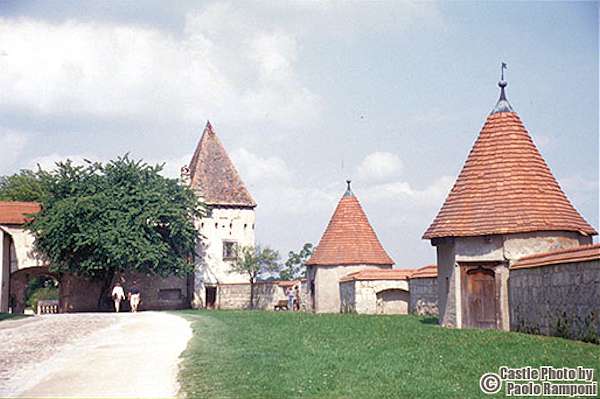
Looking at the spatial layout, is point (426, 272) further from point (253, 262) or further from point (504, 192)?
point (253, 262)

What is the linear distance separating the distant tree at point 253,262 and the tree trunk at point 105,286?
29.2 feet

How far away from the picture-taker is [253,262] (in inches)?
1897

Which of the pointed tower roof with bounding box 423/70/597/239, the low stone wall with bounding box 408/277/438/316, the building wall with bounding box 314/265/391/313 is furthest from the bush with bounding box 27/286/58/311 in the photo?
the pointed tower roof with bounding box 423/70/597/239

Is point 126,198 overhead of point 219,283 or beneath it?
overhead

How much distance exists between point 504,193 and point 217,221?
2969 cm

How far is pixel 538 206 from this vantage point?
68.0 feet

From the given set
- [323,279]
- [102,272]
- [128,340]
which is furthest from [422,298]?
[102,272]

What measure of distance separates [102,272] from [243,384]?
32158 millimetres

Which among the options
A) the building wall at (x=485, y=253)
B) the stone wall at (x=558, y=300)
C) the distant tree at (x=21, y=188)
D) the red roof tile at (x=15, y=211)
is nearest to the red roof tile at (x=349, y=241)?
the building wall at (x=485, y=253)

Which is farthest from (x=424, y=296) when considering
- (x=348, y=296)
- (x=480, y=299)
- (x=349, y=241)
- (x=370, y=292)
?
(x=480, y=299)

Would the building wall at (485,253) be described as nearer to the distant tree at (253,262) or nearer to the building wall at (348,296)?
the building wall at (348,296)

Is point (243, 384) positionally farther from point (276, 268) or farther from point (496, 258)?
point (276, 268)

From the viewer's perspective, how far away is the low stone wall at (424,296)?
29.5 meters

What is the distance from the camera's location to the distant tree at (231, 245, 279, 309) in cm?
4822
